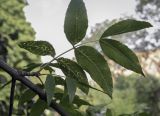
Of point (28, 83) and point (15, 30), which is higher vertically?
point (15, 30)

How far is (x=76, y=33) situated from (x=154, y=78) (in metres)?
16.5

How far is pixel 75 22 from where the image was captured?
1.61 ft

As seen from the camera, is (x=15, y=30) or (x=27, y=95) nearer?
(x=27, y=95)

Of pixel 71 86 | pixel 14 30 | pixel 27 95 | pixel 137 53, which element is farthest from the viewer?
pixel 137 53

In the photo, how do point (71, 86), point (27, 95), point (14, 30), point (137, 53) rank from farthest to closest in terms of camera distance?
1. point (137, 53)
2. point (14, 30)
3. point (27, 95)
4. point (71, 86)

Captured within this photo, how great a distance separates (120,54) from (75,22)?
2.4 inches

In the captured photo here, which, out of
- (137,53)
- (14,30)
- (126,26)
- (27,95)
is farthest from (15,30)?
(137,53)

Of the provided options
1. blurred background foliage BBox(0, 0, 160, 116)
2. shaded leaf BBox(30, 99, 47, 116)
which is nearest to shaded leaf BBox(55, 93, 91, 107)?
shaded leaf BBox(30, 99, 47, 116)

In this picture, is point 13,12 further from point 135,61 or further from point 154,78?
point 154,78

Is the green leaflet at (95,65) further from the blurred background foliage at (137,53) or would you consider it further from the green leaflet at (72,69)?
the blurred background foliage at (137,53)

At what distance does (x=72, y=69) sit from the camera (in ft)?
1.66

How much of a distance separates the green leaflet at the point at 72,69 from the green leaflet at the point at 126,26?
0.05m

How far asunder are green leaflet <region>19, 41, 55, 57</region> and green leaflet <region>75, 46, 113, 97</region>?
32 mm

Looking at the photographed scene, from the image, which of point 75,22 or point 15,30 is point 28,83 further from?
point 15,30
